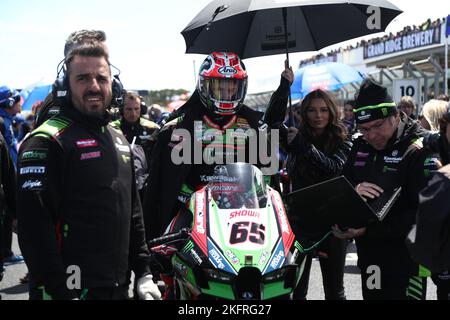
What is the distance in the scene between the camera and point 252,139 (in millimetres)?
3945

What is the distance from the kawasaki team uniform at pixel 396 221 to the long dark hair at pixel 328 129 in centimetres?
83

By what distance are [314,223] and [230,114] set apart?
1.19m

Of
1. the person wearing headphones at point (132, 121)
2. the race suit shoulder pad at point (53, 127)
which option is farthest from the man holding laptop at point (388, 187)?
the person wearing headphones at point (132, 121)

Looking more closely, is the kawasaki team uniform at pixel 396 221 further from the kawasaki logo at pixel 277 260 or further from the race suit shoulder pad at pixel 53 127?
the race suit shoulder pad at pixel 53 127

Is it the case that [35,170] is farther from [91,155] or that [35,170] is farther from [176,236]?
[176,236]

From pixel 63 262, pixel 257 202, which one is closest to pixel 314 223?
pixel 257 202

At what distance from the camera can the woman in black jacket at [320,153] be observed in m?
4.22

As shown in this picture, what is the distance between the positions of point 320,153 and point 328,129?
0.45 m

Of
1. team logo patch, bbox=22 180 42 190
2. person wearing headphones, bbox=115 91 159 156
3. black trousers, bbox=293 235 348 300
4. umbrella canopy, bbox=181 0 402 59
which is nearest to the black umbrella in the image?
umbrella canopy, bbox=181 0 402 59

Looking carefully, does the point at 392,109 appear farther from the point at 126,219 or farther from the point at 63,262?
the point at 63,262

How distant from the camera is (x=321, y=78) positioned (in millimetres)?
11070

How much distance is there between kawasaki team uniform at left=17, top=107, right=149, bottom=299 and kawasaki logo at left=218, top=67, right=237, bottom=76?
1.34m

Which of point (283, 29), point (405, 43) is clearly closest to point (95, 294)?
point (283, 29)

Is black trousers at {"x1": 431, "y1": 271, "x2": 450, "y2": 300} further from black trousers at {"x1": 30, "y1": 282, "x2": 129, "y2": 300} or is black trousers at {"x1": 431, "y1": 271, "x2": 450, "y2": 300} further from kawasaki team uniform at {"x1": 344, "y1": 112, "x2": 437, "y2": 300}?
black trousers at {"x1": 30, "y1": 282, "x2": 129, "y2": 300}
